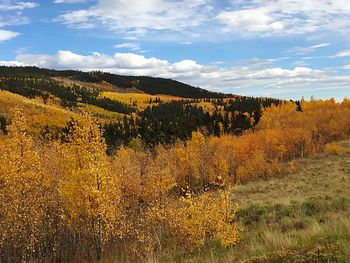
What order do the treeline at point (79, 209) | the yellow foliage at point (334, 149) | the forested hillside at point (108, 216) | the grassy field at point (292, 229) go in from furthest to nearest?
the yellow foliage at point (334, 149)
the treeline at point (79, 209)
the forested hillside at point (108, 216)
the grassy field at point (292, 229)

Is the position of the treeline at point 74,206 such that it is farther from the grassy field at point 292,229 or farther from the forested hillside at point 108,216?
the grassy field at point 292,229

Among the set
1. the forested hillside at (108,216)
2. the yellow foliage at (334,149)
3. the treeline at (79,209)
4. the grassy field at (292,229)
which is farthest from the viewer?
the yellow foliage at (334,149)

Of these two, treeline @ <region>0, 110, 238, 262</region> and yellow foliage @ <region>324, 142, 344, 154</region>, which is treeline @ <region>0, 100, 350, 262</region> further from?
yellow foliage @ <region>324, 142, 344, 154</region>

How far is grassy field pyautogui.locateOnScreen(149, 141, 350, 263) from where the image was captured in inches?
335

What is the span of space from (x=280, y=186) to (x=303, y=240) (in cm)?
3812

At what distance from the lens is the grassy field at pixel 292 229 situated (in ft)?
27.9

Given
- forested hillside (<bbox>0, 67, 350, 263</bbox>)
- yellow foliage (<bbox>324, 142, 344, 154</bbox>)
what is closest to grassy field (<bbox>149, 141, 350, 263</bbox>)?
forested hillside (<bbox>0, 67, 350, 263</bbox>)

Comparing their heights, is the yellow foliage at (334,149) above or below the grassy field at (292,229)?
below

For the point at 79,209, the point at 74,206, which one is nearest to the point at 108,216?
the point at 79,209

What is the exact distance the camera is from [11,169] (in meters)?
17.2

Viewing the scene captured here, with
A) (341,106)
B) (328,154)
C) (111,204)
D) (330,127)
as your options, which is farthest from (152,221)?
(341,106)

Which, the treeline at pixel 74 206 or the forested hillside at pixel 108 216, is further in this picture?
the treeline at pixel 74 206

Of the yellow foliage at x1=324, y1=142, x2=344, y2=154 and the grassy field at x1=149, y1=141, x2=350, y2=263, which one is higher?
the grassy field at x1=149, y1=141, x2=350, y2=263

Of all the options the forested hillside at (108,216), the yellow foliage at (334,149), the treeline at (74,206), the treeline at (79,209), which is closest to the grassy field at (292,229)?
the forested hillside at (108,216)
